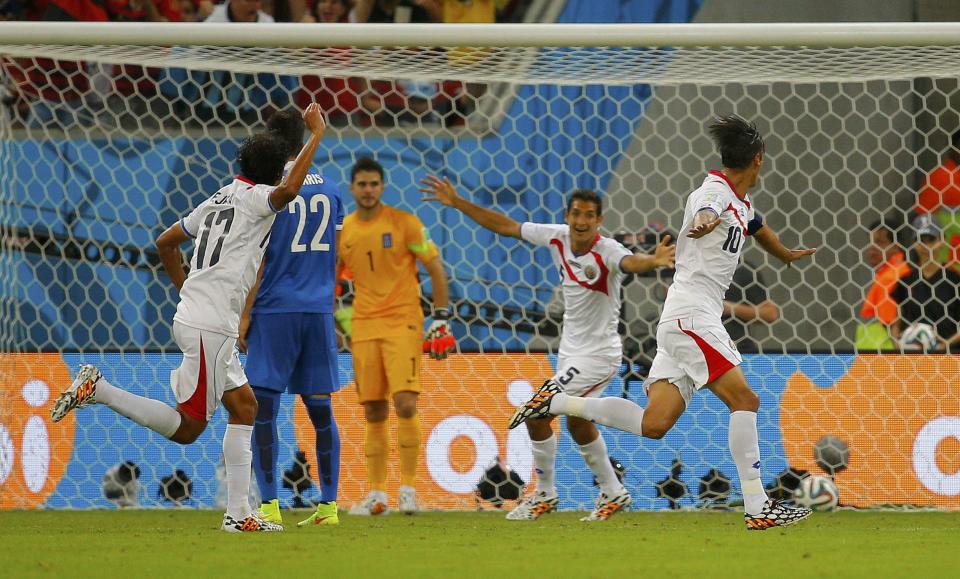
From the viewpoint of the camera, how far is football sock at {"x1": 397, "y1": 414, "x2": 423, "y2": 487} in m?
7.32

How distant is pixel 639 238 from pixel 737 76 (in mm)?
1387

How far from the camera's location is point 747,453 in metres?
5.64

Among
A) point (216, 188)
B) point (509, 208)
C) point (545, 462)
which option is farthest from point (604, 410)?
point (216, 188)

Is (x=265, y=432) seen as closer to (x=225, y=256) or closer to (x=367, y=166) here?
(x=225, y=256)

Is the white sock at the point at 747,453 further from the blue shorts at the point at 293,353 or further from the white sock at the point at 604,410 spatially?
the blue shorts at the point at 293,353

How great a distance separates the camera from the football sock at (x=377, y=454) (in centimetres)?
724

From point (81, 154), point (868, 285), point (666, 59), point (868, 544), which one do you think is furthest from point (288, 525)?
point (868, 285)

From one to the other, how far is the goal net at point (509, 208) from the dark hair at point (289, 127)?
1.70 feet

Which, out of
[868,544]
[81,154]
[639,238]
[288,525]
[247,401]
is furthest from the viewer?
[81,154]

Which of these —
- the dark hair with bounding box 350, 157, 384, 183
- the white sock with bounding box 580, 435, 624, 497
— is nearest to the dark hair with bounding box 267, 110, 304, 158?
the dark hair with bounding box 350, 157, 384, 183

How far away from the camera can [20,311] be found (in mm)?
Result: 9062

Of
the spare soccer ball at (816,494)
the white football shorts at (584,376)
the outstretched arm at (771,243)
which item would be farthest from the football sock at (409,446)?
the outstretched arm at (771,243)

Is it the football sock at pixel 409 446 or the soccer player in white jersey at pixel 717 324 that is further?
the football sock at pixel 409 446

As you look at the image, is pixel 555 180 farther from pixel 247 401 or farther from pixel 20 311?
pixel 247 401
